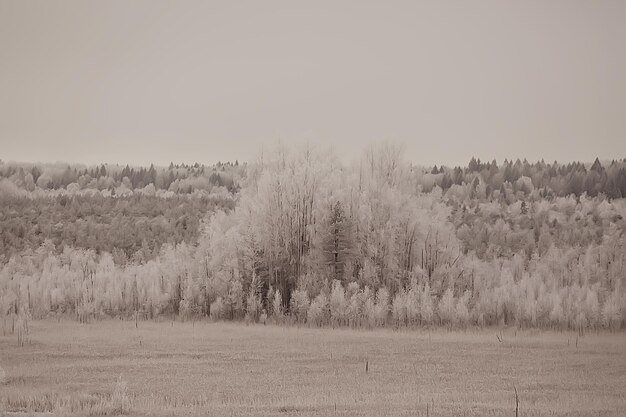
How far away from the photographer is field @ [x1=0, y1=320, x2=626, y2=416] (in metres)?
25.5

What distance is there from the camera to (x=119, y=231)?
292ft

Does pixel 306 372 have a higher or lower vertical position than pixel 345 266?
lower

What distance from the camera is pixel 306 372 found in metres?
33.4

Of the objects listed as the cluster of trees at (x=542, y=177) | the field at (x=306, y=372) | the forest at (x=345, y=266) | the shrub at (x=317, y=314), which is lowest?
the field at (x=306, y=372)

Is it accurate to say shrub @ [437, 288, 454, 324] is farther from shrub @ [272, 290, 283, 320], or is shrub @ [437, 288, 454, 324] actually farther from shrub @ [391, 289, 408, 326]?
shrub @ [272, 290, 283, 320]

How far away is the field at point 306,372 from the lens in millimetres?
25547

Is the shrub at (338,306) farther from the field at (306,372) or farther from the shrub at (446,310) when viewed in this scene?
the shrub at (446,310)

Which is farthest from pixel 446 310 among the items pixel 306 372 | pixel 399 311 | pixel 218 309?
pixel 306 372

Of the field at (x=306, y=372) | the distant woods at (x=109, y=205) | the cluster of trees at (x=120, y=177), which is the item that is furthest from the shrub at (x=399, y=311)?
the cluster of trees at (x=120, y=177)

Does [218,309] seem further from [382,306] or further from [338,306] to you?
[382,306]

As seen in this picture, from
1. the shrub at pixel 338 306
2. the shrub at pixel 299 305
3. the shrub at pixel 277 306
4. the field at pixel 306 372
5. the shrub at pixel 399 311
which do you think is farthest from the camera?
the shrub at pixel 277 306

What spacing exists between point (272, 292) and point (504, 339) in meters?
17.6

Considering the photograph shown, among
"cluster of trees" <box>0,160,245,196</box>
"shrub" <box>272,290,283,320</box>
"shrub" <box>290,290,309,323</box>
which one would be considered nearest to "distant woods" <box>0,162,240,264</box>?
"cluster of trees" <box>0,160,245,196</box>

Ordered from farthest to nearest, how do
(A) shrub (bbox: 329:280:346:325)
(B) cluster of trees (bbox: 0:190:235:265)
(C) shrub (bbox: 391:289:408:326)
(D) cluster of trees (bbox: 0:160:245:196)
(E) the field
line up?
(D) cluster of trees (bbox: 0:160:245:196) < (B) cluster of trees (bbox: 0:190:235:265) < (A) shrub (bbox: 329:280:346:325) < (C) shrub (bbox: 391:289:408:326) < (E) the field
